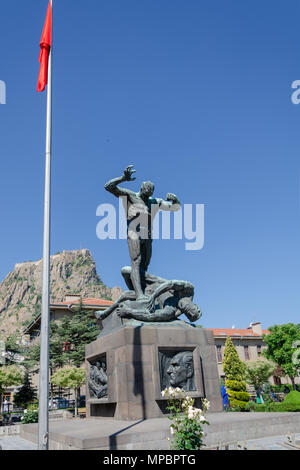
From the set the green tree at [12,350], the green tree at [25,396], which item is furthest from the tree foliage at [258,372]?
the green tree at [12,350]

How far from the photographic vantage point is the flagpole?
16.6ft

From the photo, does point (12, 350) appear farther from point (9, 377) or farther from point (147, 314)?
point (147, 314)

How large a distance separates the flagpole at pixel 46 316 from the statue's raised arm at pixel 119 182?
2.67m

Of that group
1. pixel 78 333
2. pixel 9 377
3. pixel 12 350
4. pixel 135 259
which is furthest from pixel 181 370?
pixel 78 333

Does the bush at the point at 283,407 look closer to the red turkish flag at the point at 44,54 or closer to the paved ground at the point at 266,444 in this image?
the paved ground at the point at 266,444

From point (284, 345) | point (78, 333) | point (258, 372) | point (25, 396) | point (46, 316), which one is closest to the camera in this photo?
point (46, 316)

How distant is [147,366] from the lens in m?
7.85

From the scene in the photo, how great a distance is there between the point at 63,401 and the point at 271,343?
25.6 meters

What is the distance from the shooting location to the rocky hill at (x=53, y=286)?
165 m

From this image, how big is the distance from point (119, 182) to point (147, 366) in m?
4.58
